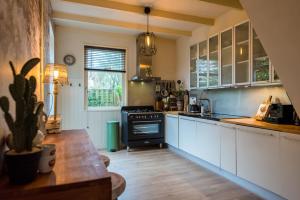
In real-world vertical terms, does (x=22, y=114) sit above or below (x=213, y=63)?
below

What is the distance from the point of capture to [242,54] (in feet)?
10.8

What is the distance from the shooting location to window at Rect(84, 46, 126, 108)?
459cm

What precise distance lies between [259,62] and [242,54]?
0.36 meters

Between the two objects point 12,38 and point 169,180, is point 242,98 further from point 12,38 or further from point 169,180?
point 12,38

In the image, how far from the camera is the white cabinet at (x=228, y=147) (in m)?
2.83

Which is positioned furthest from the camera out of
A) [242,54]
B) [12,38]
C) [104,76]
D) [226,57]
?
[104,76]

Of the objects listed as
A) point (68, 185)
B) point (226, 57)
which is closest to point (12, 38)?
point (68, 185)

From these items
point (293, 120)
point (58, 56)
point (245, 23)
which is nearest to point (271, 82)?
point (293, 120)

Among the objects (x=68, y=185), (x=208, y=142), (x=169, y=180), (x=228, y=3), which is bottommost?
(x=169, y=180)

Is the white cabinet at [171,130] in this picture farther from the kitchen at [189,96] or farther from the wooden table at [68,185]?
the wooden table at [68,185]

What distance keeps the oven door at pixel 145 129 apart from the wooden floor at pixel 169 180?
0.50m

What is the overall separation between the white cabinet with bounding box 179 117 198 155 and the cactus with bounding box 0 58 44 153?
10.2 feet

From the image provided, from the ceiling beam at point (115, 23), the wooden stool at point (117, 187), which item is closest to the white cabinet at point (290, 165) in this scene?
the wooden stool at point (117, 187)

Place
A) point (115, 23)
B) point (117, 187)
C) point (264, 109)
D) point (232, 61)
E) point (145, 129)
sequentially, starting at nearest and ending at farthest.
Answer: point (117, 187) < point (264, 109) < point (232, 61) < point (115, 23) < point (145, 129)
